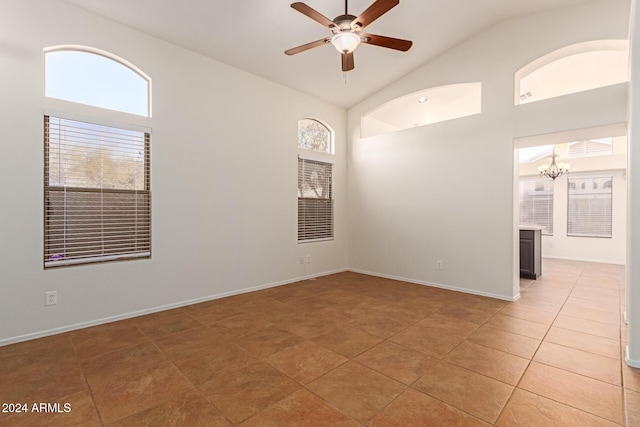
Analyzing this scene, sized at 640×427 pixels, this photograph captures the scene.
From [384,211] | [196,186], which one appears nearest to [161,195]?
[196,186]

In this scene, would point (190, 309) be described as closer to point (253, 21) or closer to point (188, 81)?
point (188, 81)

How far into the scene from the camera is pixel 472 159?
4.43 metres

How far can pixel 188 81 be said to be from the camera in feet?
12.8

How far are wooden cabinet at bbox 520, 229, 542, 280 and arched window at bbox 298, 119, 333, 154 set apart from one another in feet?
13.0

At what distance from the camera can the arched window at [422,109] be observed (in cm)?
550

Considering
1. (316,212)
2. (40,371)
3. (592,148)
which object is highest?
(592,148)

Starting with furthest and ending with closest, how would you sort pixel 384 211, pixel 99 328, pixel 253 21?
pixel 384 211, pixel 253 21, pixel 99 328

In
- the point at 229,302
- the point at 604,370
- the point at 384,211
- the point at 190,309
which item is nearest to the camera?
the point at 604,370

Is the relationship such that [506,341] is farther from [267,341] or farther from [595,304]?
[267,341]

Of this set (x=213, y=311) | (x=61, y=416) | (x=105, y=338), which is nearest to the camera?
(x=61, y=416)

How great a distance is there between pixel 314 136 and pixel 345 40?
2.92 meters

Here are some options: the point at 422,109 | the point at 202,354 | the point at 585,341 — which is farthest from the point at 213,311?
the point at 422,109

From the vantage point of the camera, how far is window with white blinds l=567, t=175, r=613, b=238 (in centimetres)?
716

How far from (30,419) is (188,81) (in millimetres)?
3610
